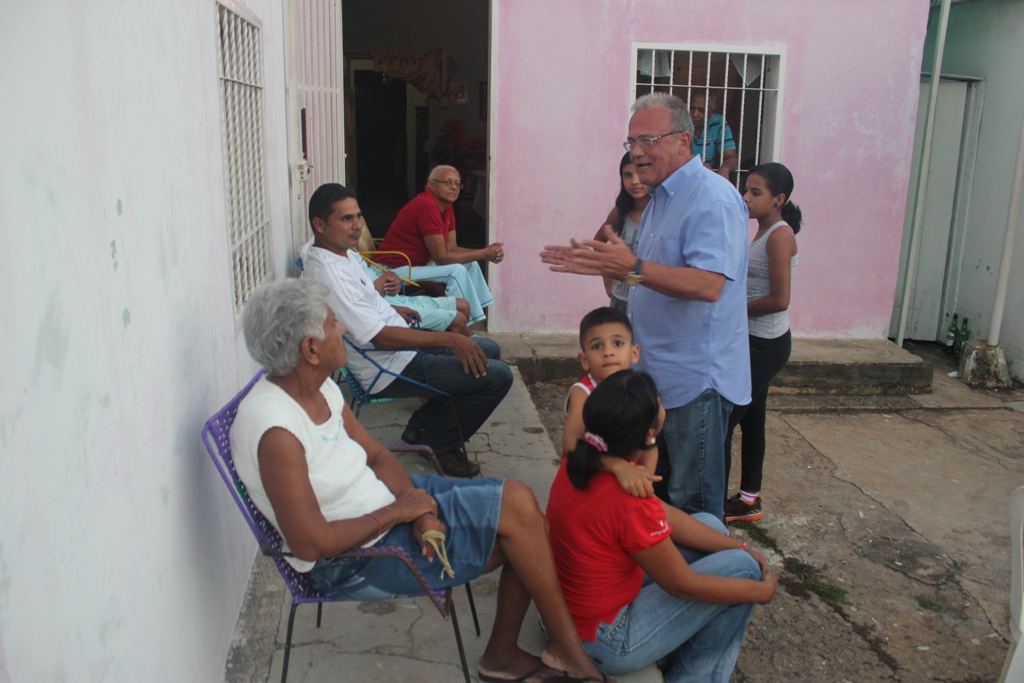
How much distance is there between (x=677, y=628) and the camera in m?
2.40

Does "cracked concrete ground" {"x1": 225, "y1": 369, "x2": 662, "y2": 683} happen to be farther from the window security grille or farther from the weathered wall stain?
the window security grille

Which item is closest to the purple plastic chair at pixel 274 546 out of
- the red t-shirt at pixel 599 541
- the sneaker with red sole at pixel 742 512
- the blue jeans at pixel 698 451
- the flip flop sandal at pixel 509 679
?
the flip flop sandal at pixel 509 679

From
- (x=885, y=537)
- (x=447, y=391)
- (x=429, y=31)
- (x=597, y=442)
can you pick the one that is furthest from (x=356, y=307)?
(x=429, y=31)

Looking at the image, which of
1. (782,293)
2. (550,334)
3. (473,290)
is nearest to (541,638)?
(782,293)

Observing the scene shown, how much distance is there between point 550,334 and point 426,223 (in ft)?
5.82

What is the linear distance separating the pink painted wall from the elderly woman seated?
3.95 meters

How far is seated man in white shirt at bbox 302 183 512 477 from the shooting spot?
3.67 m

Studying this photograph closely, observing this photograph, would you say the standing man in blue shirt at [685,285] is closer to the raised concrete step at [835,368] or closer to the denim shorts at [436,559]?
the denim shorts at [436,559]

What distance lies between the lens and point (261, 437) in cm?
204

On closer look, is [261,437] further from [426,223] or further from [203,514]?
[426,223]

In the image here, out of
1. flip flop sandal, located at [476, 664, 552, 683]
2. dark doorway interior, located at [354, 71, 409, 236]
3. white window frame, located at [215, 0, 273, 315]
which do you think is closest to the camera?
flip flop sandal, located at [476, 664, 552, 683]

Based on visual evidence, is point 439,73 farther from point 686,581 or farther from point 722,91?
point 686,581

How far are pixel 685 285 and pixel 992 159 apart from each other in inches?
236

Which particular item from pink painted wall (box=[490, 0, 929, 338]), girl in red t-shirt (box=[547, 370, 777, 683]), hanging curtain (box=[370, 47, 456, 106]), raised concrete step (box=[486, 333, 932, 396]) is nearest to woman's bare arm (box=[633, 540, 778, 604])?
girl in red t-shirt (box=[547, 370, 777, 683])
